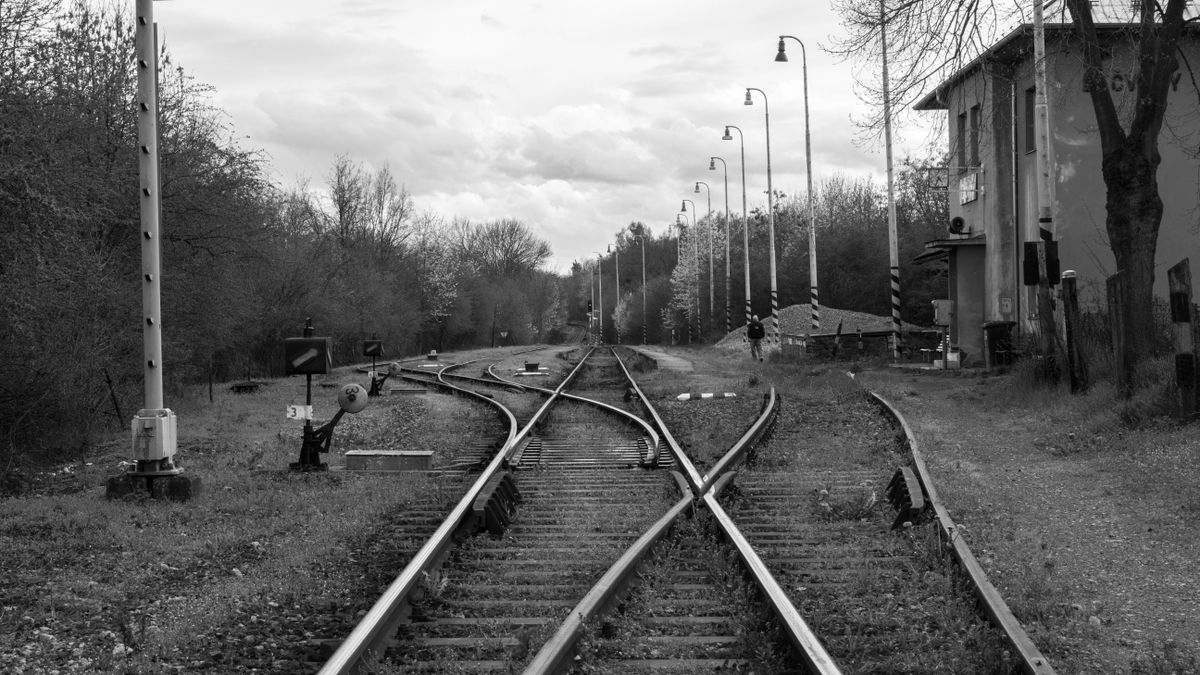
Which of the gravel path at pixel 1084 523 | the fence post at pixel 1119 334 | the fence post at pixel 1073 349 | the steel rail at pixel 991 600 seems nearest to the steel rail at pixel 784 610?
the steel rail at pixel 991 600

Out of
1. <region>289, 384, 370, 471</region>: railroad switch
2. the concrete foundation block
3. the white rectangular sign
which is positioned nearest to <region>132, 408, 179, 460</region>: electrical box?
<region>289, 384, 370, 471</region>: railroad switch

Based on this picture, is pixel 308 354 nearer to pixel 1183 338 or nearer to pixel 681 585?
pixel 681 585

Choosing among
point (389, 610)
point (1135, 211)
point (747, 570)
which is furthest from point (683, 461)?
point (1135, 211)

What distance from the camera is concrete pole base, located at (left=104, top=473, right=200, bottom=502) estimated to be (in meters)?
10.4

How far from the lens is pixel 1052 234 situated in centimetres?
1938

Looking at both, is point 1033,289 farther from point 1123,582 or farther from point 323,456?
point 1123,582

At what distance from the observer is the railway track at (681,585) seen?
17.8 ft

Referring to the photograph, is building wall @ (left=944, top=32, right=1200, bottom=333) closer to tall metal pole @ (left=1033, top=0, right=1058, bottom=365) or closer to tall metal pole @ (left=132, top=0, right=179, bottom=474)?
tall metal pole @ (left=1033, top=0, right=1058, bottom=365)

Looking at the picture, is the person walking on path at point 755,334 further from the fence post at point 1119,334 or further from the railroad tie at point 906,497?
the railroad tie at point 906,497

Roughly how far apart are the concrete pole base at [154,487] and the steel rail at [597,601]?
4519 mm

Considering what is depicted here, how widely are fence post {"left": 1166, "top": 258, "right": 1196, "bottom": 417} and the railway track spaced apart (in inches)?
150

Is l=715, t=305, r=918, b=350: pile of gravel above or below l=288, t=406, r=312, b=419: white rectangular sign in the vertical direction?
above

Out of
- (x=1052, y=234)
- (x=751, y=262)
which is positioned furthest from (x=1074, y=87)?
(x=751, y=262)

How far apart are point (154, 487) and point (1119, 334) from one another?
484 inches
